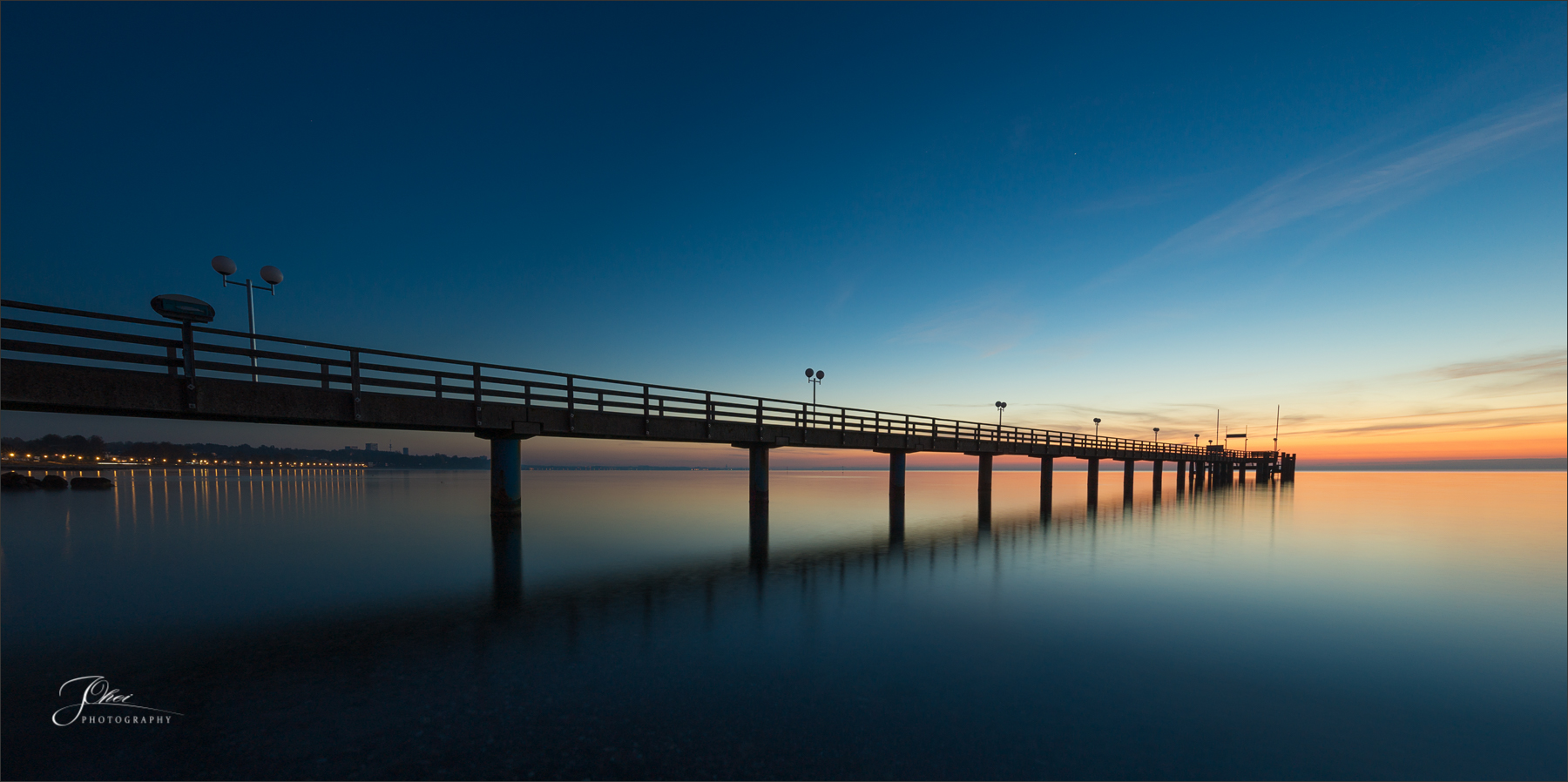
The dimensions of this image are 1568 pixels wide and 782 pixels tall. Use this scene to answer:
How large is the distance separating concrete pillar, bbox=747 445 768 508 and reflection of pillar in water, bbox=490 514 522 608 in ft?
35.1

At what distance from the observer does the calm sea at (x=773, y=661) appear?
20.5ft

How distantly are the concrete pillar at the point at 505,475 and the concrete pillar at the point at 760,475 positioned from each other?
10583 millimetres

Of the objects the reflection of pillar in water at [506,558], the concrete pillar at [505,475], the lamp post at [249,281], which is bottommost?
the reflection of pillar in water at [506,558]

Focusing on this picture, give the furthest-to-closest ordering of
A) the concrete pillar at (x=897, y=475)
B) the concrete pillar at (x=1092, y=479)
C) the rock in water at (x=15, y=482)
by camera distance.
→ the rock in water at (x=15, y=482), the concrete pillar at (x=1092, y=479), the concrete pillar at (x=897, y=475)

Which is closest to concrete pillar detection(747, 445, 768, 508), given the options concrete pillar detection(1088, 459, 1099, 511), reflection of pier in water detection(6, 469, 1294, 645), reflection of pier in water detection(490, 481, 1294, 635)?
reflection of pier in water detection(490, 481, 1294, 635)

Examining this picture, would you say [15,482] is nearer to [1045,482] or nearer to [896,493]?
[896,493]

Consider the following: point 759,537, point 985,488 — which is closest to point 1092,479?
point 985,488

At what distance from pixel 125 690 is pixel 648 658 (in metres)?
6.60

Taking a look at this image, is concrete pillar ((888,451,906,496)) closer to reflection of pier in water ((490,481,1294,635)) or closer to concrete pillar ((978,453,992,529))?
reflection of pier in water ((490,481,1294,635))

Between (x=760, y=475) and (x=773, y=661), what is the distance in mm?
19697

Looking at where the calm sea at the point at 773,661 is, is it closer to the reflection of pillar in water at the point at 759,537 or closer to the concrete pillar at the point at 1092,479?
the reflection of pillar in water at the point at 759,537

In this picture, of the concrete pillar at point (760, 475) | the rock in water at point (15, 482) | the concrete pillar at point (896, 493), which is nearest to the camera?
the concrete pillar at point (760, 475)

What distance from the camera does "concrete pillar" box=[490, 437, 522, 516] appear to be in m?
20.8

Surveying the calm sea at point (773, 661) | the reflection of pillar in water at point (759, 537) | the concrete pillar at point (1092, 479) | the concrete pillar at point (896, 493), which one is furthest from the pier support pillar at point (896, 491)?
the concrete pillar at point (1092, 479)
